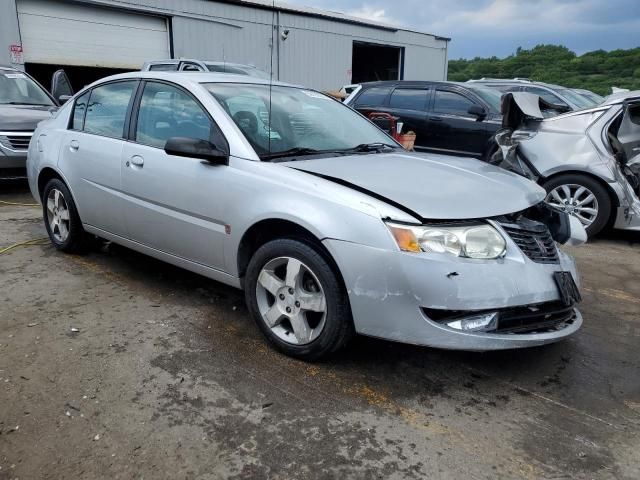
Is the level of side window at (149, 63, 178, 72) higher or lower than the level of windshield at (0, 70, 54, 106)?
higher

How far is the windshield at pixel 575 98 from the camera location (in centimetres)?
1128

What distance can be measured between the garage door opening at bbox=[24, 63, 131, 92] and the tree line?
21053 mm

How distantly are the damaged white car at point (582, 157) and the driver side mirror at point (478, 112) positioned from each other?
1.55 m

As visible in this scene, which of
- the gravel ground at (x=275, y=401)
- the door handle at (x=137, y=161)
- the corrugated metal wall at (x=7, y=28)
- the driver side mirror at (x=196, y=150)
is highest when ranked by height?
the corrugated metal wall at (x=7, y=28)

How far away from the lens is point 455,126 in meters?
8.16

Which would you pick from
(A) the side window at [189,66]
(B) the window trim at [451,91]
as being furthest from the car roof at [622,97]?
(A) the side window at [189,66]

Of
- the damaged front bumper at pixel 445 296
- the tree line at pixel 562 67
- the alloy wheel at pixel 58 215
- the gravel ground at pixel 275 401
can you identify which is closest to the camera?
the gravel ground at pixel 275 401

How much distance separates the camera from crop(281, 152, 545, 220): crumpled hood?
109 inches

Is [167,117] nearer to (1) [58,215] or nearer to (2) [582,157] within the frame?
(1) [58,215]

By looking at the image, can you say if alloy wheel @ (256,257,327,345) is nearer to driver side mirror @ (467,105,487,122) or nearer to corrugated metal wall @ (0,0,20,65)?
driver side mirror @ (467,105,487,122)

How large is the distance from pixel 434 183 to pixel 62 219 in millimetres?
3402

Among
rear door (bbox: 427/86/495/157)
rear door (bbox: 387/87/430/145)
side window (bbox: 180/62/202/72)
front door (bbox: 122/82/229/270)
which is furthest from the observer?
side window (bbox: 180/62/202/72)

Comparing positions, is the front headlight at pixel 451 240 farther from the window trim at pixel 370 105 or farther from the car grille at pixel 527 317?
the window trim at pixel 370 105

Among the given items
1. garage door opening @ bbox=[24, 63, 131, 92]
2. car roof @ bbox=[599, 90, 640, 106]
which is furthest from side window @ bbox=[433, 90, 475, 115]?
garage door opening @ bbox=[24, 63, 131, 92]
